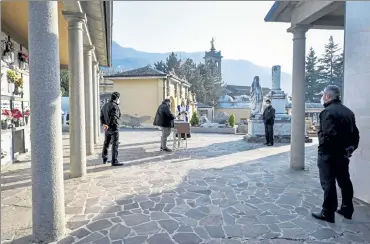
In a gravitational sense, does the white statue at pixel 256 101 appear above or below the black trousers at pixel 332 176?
above

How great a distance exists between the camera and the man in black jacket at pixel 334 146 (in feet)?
11.7

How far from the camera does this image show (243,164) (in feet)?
24.2

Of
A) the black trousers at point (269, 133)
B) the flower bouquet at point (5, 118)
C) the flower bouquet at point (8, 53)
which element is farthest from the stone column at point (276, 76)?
the flower bouquet at point (5, 118)

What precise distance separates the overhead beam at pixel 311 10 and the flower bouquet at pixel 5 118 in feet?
23.1

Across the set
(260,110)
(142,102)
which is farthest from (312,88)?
(260,110)

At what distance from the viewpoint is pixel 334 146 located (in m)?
3.61

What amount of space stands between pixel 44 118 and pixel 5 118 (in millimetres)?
4710

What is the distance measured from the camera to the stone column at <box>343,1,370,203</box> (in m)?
4.40

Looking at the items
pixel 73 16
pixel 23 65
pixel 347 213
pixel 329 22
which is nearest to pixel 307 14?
pixel 329 22

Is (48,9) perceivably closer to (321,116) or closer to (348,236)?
(321,116)

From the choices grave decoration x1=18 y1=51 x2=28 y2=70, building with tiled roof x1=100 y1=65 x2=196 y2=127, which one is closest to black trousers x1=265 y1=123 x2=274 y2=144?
grave decoration x1=18 y1=51 x2=28 y2=70

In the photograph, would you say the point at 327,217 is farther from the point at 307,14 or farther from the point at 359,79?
the point at 307,14

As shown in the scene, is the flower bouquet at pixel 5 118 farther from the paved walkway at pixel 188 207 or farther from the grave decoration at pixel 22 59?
the grave decoration at pixel 22 59

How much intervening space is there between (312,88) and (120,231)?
52.7 meters
